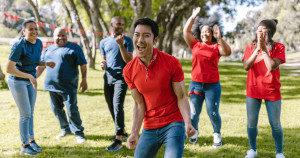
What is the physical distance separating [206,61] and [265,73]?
1022mm

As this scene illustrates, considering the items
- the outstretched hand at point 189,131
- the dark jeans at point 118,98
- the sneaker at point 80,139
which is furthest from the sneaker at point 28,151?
the outstretched hand at point 189,131

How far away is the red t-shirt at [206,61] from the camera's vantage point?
192 inches

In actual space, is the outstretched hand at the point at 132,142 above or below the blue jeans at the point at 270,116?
above

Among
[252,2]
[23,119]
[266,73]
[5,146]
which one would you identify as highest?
[252,2]

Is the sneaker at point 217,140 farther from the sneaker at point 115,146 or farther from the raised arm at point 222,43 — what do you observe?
the sneaker at point 115,146

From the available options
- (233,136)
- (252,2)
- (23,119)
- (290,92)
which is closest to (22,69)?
(23,119)

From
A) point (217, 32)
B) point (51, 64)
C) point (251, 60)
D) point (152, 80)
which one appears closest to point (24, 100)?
point (51, 64)

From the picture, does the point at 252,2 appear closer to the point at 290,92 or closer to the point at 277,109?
the point at 290,92

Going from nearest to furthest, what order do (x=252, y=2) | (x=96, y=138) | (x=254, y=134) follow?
(x=254, y=134), (x=96, y=138), (x=252, y=2)

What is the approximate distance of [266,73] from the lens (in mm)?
4219

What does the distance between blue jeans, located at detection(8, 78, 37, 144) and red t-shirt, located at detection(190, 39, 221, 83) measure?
288cm

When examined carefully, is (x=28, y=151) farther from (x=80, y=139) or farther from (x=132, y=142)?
(x=132, y=142)

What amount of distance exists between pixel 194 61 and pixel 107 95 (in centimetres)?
170

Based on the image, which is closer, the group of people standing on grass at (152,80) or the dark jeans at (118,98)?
the group of people standing on grass at (152,80)
